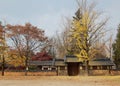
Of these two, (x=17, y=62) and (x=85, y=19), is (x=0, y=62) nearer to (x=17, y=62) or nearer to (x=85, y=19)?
(x=17, y=62)

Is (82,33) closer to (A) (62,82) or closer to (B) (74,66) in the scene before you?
(B) (74,66)

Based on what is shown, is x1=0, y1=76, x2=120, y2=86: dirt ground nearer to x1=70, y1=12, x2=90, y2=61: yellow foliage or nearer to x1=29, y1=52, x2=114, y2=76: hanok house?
x1=70, y1=12, x2=90, y2=61: yellow foliage

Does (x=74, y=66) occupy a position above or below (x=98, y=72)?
above

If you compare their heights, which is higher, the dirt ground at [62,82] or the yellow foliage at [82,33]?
the yellow foliage at [82,33]

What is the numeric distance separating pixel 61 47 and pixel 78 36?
111 ft

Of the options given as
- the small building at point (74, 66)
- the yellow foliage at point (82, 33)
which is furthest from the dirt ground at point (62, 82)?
the small building at point (74, 66)

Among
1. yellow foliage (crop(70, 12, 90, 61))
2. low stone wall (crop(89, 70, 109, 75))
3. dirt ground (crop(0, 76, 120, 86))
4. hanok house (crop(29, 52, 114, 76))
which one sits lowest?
dirt ground (crop(0, 76, 120, 86))

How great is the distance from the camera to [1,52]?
183 ft

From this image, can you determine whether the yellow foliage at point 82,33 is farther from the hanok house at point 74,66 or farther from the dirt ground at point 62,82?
the dirt ground at point 62,82

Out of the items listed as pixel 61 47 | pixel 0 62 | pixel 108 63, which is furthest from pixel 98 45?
pixel 61 47

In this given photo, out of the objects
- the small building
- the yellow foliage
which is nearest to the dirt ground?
the yellow foliage

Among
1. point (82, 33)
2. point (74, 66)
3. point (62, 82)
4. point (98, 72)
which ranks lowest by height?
point (62, 82)

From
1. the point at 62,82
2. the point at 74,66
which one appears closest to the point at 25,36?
the point at 74,66

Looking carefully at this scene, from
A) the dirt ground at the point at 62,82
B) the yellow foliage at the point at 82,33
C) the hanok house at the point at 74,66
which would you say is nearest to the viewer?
the dirt ground at the point at 62,82
